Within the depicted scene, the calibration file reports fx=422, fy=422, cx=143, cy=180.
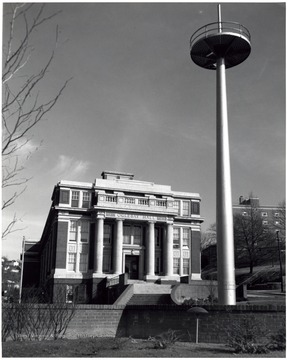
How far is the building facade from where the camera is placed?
51.7 m

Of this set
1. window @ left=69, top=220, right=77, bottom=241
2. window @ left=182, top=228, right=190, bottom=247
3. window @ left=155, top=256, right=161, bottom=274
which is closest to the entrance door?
window @ left=155, top=256, right=161, bottom=274

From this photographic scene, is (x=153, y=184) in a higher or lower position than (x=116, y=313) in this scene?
higher

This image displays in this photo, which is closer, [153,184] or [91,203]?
[91,203]

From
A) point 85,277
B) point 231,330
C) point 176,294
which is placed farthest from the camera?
point 85,277

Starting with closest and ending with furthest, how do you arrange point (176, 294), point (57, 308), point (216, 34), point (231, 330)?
point (231, 330) → point (57, 308) → point (216, 34) → point (176, 294)

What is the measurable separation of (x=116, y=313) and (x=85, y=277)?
29300 mm

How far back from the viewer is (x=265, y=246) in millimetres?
63750

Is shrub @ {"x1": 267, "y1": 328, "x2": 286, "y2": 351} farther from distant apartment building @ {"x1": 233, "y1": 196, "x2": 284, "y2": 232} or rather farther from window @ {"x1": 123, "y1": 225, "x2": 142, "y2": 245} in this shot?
distant apartment building @ {"x1": 233, "y1": 196, "x2": 284, "y2": 232}

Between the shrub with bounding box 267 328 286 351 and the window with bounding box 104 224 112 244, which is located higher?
the window with bounding box 104 224 112 244

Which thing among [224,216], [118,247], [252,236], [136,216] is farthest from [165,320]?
[252,236]

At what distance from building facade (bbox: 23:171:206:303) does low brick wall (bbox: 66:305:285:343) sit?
27.0 meters

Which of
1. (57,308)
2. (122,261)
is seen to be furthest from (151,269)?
(57,308)

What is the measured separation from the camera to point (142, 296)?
37.6 metres

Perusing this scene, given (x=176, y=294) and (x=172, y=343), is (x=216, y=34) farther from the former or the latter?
(x=176, y=294)
